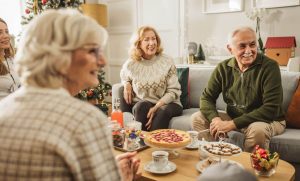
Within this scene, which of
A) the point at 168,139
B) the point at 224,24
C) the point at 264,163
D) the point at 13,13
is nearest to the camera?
the point at 264,163

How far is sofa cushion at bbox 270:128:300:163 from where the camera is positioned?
6.88ft

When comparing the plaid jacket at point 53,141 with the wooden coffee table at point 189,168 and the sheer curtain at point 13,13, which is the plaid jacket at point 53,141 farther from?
the sheer curtain at point 13,13

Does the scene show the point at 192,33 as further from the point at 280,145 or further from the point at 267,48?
the point at 280,145

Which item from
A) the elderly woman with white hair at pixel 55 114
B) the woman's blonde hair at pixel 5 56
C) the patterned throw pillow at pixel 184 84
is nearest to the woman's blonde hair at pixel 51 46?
the elderly woman with white hair at pixel 55 114

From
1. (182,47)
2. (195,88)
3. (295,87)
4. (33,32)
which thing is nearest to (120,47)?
(182,47)

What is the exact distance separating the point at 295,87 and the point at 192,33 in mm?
2001

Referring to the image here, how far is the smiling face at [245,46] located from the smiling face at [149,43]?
2.77 feet

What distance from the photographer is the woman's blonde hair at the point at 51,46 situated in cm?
78

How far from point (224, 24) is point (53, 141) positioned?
11.7 feet

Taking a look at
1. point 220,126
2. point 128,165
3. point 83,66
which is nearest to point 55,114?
point 83,66

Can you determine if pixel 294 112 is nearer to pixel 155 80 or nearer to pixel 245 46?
pixel 245 46

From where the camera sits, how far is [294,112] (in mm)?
2383

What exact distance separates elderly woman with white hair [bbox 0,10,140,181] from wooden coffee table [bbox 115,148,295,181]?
762mm

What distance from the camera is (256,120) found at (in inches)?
86.5
